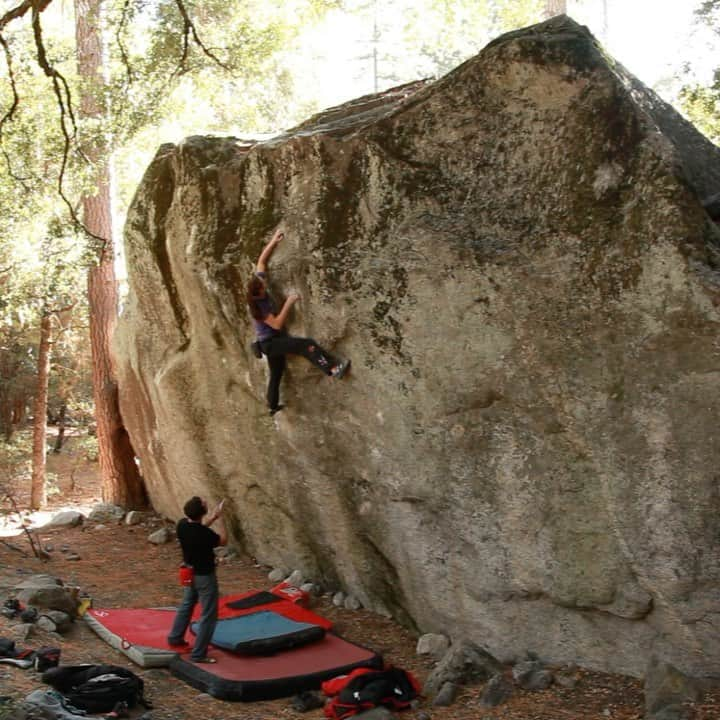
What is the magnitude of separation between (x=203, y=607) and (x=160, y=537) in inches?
188

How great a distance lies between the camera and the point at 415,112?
7953 millimetres

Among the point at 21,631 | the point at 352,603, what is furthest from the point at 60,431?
the point at 21,631

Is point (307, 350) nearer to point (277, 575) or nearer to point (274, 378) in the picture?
point (274, 378)

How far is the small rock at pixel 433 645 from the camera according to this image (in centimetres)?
834

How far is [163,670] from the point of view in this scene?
7996mm

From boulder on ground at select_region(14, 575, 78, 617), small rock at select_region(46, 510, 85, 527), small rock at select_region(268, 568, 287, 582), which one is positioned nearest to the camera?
boulder on ground at select_region(14, 575, 78, 617)

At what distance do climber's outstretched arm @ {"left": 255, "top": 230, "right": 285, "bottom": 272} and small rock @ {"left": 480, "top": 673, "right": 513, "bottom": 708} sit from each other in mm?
4174

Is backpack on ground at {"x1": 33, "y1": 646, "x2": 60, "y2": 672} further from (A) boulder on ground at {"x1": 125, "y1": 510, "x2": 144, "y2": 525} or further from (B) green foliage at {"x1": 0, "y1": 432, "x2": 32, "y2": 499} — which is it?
(B) green foliage at {"x1": 0, "y1": 432, "x2": 32, "y2": 499}

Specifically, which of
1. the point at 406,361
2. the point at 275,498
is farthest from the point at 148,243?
the point at 406,361

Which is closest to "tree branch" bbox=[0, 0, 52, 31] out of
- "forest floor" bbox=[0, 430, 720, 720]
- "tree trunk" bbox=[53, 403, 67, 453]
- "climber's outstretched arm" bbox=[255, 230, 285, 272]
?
"climber's outstretched arm" bbox=[255, 230, 285, 272]

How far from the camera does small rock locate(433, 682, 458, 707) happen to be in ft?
24.2

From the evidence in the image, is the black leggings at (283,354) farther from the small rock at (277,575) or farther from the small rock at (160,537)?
the small rock at (160,537)

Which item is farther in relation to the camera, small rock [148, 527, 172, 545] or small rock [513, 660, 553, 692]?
small rock [148, 527, 172, 545]

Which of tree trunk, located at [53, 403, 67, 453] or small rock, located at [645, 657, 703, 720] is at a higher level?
tree trunk, located at [53, 403, 67, 453]
